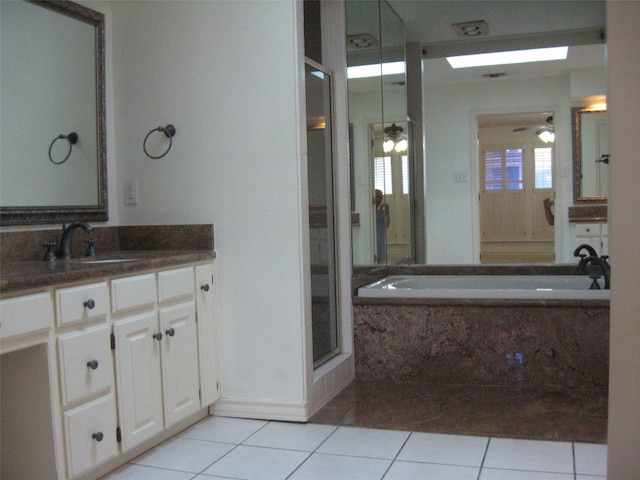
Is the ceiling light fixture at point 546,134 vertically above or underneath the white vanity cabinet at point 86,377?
above

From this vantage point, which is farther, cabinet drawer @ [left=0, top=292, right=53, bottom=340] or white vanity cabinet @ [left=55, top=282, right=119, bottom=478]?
white vanity cabinet @ [left=55, top=282, right=119, bottom=478]

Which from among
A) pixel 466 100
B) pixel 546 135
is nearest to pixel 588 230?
pixel 546 135

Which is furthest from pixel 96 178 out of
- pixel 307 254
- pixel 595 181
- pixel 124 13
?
pixel 595 181

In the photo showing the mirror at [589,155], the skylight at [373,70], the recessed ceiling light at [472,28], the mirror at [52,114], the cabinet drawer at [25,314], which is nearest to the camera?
the cabinet drawer at [25,314]

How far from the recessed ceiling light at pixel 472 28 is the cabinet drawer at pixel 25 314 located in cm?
319

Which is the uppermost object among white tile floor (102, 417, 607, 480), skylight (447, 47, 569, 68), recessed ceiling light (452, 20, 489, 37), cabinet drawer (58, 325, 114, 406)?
recessed ceiling light (452, 20, 489, 37)

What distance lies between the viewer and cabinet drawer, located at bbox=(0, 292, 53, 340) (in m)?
1.93

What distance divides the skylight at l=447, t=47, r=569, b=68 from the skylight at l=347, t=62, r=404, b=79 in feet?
1.09

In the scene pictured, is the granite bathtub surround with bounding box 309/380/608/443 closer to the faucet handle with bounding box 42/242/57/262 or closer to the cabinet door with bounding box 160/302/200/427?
the cabinet door with bounding box 160/302/200/427

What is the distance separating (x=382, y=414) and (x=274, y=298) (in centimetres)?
71

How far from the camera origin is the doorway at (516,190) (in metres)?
4.08

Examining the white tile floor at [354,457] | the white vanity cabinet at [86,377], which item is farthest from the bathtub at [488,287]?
the white vanity cabinet at [86,377]

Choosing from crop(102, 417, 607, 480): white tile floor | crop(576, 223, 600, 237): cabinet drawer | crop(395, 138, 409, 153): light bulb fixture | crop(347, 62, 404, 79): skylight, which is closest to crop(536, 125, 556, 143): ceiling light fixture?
crop(576, 223, 600, 237): cabinet drawer

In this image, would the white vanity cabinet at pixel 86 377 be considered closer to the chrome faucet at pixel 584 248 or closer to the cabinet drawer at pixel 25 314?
A: the cabinet drawer at pixel 25 314
